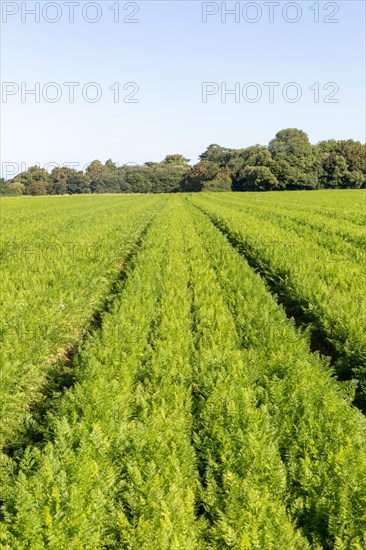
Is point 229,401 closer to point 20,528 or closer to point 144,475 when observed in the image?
point 144,475

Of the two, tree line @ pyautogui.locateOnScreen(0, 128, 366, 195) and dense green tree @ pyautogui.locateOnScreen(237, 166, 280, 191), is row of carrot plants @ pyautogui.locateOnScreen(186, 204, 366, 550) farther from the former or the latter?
tree line @ pyautogui.locateOnScreen(0, 128, 366, 195)

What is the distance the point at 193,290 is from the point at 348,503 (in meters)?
6.60

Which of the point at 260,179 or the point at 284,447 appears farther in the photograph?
the point at 260,179

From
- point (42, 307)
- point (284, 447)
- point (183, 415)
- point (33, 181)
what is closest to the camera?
point (284, 447)

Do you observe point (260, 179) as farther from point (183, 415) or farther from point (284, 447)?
point (284, 447)

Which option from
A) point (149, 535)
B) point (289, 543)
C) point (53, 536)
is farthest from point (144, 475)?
point (289, 543)

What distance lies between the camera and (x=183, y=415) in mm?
4332

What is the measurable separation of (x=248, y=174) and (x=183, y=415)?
83.7m

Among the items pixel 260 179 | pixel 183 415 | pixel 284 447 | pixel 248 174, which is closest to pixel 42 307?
pixel 183 415

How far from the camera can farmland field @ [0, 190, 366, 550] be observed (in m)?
2.95

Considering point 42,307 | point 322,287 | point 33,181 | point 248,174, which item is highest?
point 33,181

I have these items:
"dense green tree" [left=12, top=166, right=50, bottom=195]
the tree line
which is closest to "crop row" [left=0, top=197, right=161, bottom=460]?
the tree line

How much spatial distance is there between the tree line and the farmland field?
2958 inches

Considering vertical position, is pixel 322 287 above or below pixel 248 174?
below
